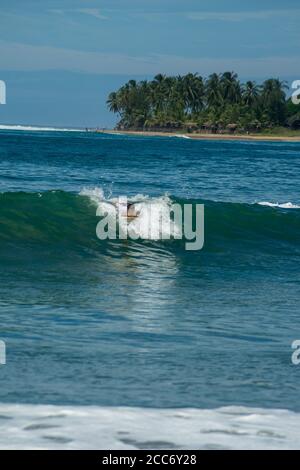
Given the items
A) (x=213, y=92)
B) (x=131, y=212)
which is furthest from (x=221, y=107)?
(x=131, y=212)

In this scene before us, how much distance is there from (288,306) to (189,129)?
6765 inches

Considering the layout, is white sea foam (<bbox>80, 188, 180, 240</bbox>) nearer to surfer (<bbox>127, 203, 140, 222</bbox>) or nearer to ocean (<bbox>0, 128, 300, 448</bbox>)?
surfer (<bbox>127, 203, 140, 222</bbox>)

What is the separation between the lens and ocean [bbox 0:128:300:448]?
7027mm

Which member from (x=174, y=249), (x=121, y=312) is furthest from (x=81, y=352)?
(x=174, y=249)

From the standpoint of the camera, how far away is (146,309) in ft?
38.5

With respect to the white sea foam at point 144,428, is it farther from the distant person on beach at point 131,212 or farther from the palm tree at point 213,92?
the palm tree at point 213,92

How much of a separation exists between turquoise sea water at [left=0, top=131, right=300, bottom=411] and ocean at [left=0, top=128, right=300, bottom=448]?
2 centimetres

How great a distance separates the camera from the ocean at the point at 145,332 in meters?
7.03

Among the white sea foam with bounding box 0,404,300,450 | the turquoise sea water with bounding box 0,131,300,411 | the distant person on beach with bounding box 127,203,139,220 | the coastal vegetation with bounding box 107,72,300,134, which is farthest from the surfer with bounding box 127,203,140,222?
the coastal vegetation with bounding box 107,72,300,134

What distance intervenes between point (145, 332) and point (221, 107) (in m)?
175

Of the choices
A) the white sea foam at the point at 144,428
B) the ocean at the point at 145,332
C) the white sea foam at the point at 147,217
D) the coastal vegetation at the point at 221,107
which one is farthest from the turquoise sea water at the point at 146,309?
the coastal vegetation at the point at 221,107

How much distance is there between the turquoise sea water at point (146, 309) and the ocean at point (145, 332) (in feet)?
0.08
